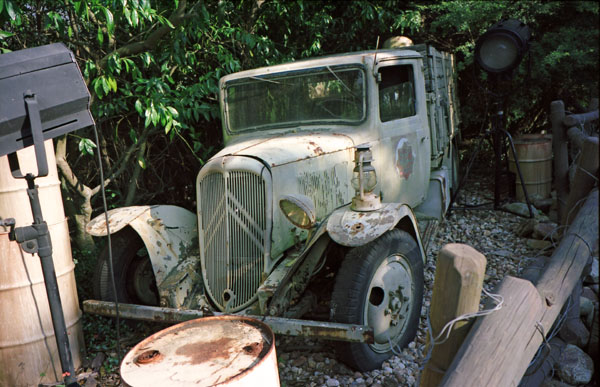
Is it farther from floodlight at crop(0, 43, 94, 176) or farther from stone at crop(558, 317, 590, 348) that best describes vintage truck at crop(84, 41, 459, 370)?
floodlight at crop(0, 43, 94, 176)

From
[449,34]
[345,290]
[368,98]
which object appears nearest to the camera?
[345,290]

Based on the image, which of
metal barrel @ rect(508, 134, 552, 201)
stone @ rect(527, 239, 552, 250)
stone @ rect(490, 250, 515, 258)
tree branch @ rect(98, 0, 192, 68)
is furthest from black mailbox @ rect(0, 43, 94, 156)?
metal barrel @ rect(508, 134, 552, 201)

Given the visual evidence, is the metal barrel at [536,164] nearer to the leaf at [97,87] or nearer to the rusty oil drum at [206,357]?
the leaf at [97,87]

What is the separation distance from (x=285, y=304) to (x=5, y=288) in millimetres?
1690

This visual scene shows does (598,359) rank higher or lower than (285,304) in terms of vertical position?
lower

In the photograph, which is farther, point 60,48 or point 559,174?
point 559,174

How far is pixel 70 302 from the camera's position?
10.1 ft

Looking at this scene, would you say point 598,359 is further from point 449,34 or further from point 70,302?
point 449,34

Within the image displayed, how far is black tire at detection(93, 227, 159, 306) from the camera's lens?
3.31 meters

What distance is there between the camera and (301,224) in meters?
2.87

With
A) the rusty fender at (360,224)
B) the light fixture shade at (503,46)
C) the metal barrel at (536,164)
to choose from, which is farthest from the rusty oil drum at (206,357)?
the metal barrel at (536,164)

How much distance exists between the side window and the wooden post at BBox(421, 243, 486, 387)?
2.34 metres

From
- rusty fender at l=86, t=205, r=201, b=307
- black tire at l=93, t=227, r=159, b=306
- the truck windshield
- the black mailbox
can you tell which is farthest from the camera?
the truck windshield

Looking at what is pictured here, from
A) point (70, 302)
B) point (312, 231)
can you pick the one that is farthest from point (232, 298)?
point (70, 302)
